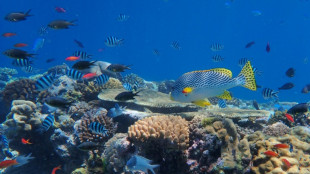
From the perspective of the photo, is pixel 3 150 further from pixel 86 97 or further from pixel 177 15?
pixel 177 15

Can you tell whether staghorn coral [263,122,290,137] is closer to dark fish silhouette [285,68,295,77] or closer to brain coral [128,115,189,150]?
brain coral [128,115,189,150]

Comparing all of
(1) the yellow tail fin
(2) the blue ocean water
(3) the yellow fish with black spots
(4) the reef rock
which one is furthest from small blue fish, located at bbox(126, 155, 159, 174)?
(2) the blue ocean water

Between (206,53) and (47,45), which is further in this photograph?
(206,53)

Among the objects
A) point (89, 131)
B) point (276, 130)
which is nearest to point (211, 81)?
point (276, 130)

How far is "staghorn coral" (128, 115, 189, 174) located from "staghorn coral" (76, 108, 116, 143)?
5.73 feet

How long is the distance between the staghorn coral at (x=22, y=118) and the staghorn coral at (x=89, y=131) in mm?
2392

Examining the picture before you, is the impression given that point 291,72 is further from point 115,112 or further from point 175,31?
point 175,31

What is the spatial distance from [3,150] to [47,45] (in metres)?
121

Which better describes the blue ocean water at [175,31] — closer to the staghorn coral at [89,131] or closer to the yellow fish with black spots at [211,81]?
the staghorn coral at [89,131]

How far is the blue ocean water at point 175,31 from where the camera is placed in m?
96.0

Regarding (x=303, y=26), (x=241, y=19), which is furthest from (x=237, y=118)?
(x=303, y=26)

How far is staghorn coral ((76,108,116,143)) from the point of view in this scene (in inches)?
219

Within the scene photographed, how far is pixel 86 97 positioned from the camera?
8461mm

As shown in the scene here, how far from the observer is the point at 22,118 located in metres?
7.12
